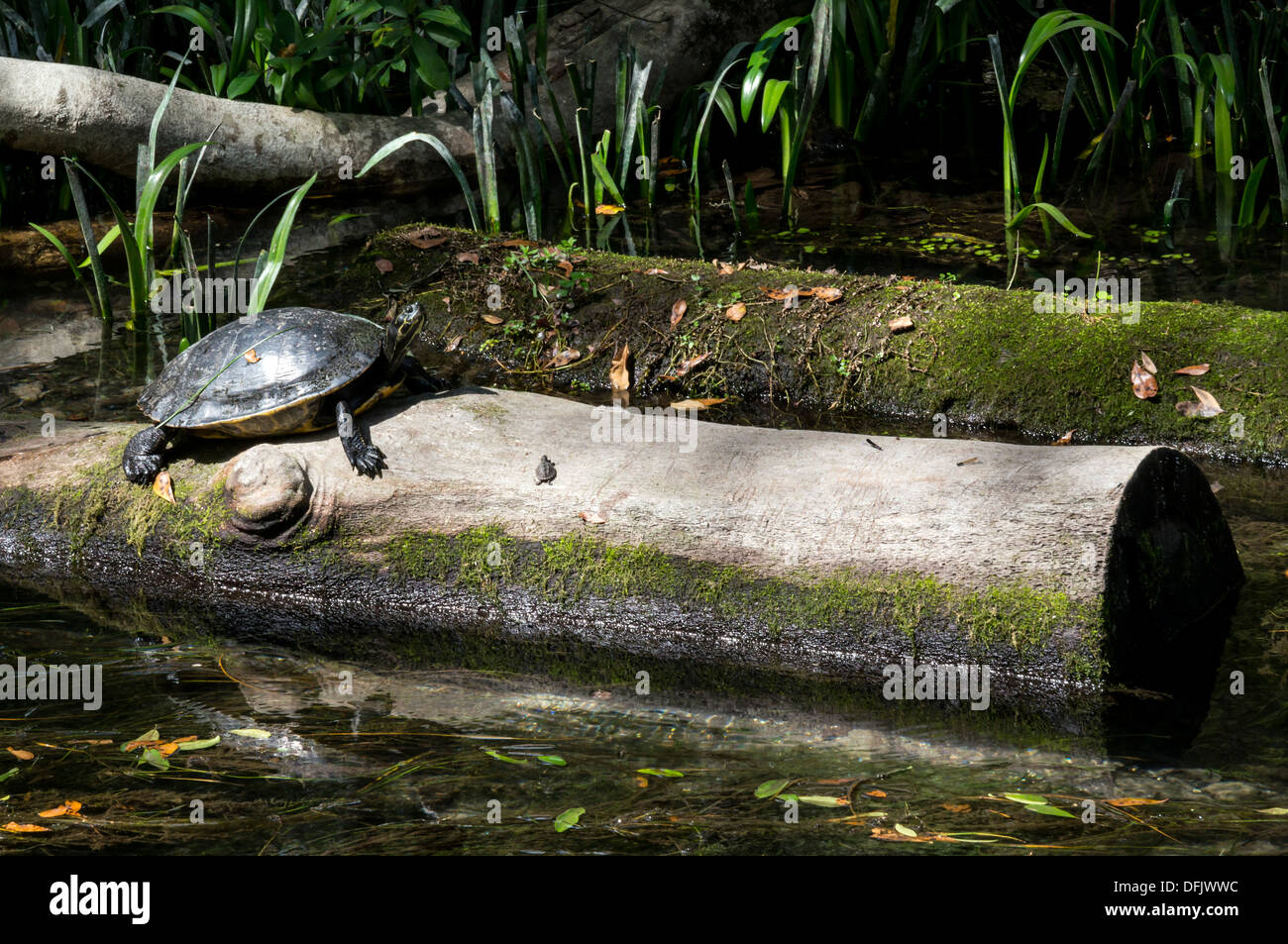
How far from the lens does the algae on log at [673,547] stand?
3256 millimetres

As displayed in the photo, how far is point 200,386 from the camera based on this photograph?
3.93 meters

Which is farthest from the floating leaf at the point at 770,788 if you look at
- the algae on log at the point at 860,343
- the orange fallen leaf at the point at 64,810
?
the algae on log at the point at 860,343

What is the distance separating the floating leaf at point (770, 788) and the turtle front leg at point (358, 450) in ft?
5.49

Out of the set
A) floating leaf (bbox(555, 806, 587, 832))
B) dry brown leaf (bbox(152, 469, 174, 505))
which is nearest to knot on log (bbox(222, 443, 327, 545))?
dry brown leaf (bbox(152, 469, 174, 505))

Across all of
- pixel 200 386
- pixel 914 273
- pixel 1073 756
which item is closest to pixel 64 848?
pixel 200 386

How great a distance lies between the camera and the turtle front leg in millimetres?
3756

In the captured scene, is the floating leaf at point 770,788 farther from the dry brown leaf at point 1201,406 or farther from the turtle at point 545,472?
the dry brown leaf at point 1201,406

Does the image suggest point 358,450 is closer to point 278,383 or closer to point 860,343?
point 278,383

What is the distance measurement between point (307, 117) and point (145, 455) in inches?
198

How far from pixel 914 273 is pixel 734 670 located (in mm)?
3901

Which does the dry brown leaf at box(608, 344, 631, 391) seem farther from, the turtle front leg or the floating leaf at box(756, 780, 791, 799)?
the floating leaf at box(756, 780, 791, 799)

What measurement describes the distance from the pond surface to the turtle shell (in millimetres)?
762

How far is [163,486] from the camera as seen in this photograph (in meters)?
3.94

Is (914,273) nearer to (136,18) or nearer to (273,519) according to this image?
(273,519)
